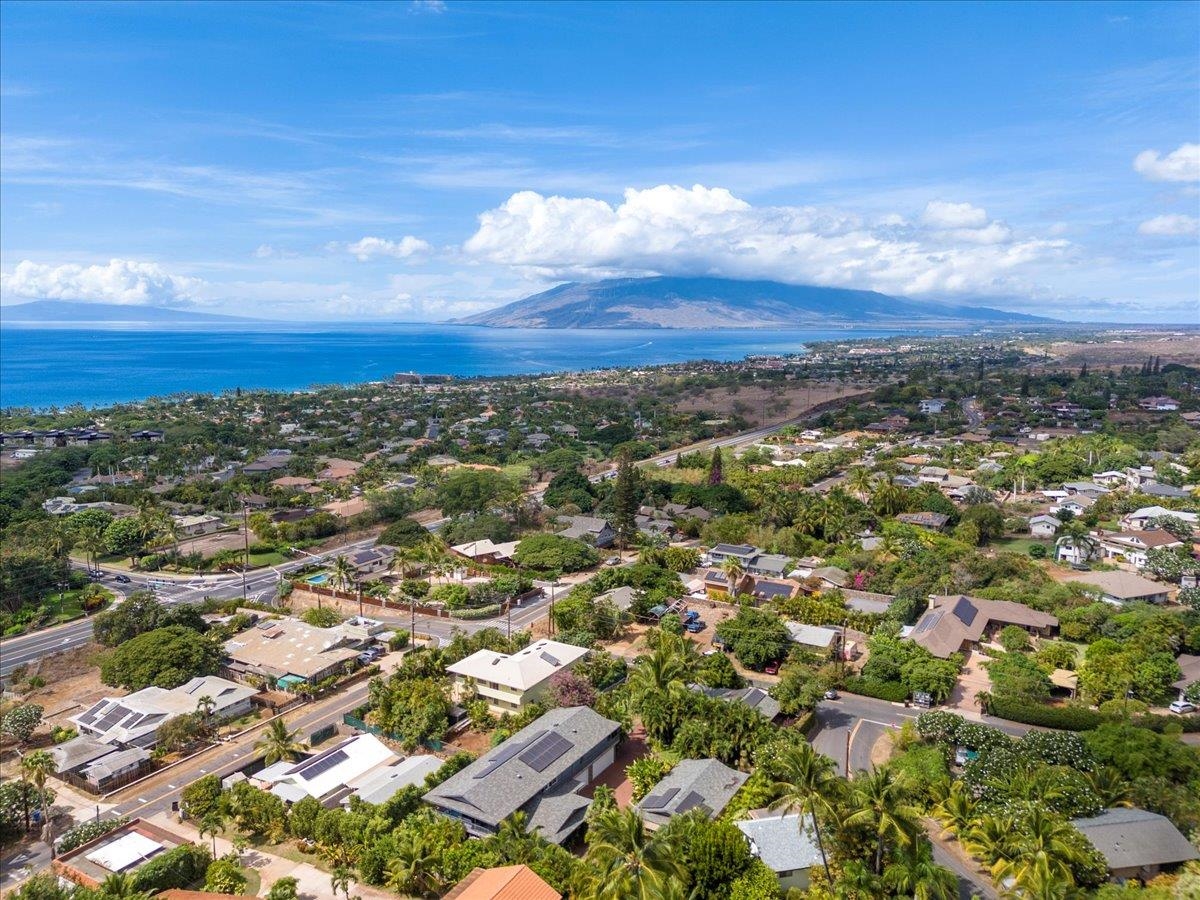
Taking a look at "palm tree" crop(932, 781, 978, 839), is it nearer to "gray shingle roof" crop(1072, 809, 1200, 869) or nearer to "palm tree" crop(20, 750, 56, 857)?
"gray shingle roof" crop(1072, 809, 1200, 869)

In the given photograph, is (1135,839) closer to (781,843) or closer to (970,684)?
(781,843)

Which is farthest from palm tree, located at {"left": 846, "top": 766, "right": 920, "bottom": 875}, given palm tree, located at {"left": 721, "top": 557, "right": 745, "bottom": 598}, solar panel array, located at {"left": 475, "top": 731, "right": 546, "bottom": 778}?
palm tree, located at {"left": 721, "top": 557, "right": 745, "bottom": 598}

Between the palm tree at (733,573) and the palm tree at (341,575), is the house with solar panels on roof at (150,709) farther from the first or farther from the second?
the palm tree at (733,573)

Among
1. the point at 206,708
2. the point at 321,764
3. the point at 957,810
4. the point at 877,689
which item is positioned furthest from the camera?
the point at 877,689

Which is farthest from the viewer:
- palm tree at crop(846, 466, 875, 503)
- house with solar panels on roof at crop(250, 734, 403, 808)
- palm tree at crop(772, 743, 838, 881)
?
palm tree at crop(846, 466, 875, 503)

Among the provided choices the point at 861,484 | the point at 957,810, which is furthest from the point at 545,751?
the point at 861,484

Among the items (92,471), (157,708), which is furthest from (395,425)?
(157,708)
